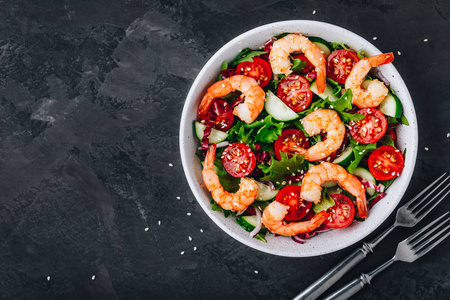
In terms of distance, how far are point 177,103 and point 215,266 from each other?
50.9 inches

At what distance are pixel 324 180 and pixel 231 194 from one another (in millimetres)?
595

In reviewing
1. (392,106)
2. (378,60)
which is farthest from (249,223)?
(378,60)

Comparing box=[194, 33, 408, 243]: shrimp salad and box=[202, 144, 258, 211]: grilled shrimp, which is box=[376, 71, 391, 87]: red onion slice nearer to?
box=[194, 33, 408, 243]: shrimp salad

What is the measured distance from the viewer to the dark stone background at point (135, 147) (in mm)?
3586

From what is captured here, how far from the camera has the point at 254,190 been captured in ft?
9.82

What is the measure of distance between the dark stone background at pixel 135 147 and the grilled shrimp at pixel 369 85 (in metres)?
0.70

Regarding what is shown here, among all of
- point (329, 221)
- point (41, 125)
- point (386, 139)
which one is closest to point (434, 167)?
point (386, 139)

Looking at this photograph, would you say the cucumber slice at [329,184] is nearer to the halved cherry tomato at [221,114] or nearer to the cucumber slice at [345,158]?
the cucumber slice at [345,158]

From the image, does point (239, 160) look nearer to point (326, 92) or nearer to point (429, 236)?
point (326, 92)

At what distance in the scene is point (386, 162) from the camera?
10.2ft

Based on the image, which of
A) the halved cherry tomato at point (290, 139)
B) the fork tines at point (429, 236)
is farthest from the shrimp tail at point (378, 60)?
the fork tines at point (429, 236)

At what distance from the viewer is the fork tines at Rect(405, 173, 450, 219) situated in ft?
11.4

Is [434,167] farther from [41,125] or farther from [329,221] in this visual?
[41,125]

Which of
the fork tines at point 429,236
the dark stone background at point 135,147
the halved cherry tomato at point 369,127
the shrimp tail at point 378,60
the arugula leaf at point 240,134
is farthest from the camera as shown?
the dark stone background at point 135,147
